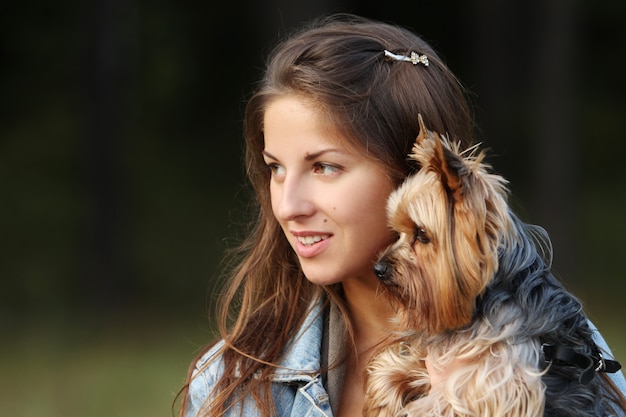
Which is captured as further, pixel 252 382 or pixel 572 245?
pixel 572 245

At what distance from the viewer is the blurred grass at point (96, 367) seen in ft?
32.7

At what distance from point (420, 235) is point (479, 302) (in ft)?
1.06

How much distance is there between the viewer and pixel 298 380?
432cm

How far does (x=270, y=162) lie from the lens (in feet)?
13.7

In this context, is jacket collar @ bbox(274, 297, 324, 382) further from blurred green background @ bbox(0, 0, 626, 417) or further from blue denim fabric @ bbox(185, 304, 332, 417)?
blurred green background @ bbox(0, 0, 626, 417)

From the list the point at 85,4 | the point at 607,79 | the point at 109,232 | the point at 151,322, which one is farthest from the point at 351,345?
the point at 607,79

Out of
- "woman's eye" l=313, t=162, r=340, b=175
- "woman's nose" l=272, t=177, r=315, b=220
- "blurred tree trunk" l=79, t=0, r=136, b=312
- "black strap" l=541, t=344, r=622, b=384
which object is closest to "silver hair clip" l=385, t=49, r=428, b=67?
"woman's eye" l=313, t=162, r=340, b=175

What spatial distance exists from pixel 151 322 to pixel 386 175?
988cm

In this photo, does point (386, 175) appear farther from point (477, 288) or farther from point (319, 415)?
point (319, 415)

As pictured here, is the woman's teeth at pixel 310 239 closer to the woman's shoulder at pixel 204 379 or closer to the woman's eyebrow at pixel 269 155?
the woman's eyebrow at pixel 269 155

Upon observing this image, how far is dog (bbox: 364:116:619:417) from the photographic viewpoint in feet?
12.4

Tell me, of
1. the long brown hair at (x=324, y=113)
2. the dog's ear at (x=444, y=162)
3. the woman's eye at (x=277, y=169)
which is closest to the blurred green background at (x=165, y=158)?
the long brown hair at (x=324, y=113)

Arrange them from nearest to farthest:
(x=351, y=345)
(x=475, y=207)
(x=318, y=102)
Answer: (x=475, y=207)
(x=318, y=102)
(x=351, y=345)

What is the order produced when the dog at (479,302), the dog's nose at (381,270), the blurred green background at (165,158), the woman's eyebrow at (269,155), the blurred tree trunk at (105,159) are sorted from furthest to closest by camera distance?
the blurred tree trunk at (105,159) → the blurred green background at (165,158) → the woman's eyebrow at (269,155) → the dog's nose at (381,270) → the dog at (479,302)
